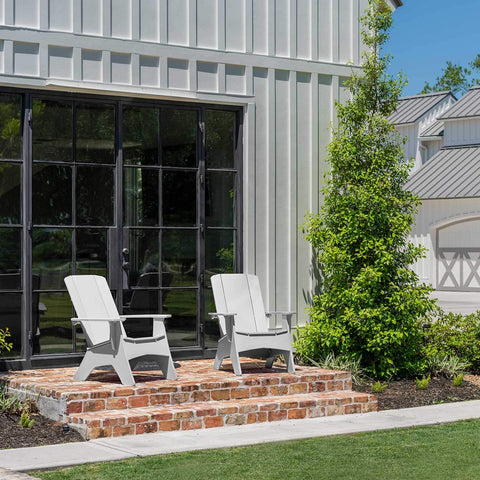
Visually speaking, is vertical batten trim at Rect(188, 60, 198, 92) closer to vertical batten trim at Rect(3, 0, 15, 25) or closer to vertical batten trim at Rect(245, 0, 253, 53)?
vertical batten trim at Rect(245, 0, 253, 53)

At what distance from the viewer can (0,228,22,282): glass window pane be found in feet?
27.7

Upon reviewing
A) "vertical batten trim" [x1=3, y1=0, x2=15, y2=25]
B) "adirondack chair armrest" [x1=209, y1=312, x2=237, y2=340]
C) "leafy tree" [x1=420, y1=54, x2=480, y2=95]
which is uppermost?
"leafy tree" [x1=420, y1=54, x2=480, y2=95]

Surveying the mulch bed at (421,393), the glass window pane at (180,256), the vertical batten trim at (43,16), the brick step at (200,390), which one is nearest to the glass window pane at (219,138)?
the glass window pane at (180,256)

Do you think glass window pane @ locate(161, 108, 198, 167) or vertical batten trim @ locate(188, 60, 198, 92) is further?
vertical batten trim @ locate(188, 60, 198, 92)

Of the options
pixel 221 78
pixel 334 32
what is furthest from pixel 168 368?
pixel 334 32

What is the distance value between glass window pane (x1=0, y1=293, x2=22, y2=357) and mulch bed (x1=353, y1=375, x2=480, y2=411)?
3364 millimetres

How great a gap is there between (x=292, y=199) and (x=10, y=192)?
322cm

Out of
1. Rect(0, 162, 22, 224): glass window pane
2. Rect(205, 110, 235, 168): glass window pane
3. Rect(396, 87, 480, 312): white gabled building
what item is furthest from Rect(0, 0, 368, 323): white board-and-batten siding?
Rect(396, 87, 480, 312): white gabled building

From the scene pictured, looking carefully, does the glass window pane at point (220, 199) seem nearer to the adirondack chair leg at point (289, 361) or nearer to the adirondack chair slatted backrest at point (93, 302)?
the adirondack chair slatted backrest at point (93, 302)

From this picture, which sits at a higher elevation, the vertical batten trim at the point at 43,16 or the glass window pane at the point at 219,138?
the vertical batten trim at the point at 43,16

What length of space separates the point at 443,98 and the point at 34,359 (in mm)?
28924

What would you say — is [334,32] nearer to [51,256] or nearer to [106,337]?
[51,256]

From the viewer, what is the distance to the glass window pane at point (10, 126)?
27.8ft

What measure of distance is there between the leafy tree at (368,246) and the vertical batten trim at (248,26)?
120 centimetres
